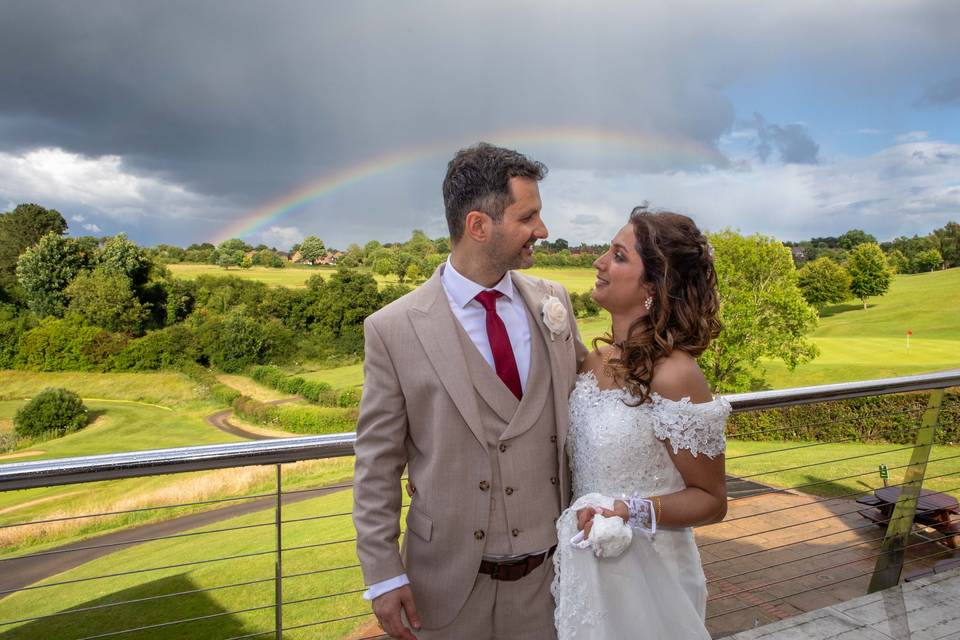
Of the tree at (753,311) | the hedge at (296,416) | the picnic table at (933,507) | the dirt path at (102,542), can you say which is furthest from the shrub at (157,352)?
the picnic table at (933,507)

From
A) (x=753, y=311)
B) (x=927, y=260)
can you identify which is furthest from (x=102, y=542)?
(x=927, y=260)

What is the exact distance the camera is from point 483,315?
1.98 metres

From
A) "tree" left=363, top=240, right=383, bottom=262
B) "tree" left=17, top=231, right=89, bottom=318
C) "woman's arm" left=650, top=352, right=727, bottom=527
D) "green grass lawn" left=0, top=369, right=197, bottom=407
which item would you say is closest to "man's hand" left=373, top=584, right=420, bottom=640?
"woman's arm" left=650, top=352, right=727, bottom=527

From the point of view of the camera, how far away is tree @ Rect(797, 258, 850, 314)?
6906 centimetres

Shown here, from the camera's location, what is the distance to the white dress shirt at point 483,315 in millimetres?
1945

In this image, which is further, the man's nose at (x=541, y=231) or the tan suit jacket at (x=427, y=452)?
the man's nose at (x=541, y=231)

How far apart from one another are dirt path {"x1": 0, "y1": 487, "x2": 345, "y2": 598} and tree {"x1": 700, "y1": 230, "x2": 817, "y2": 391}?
25.7 m

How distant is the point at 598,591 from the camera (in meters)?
1.82

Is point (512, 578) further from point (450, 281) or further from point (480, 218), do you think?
point (480, 218)

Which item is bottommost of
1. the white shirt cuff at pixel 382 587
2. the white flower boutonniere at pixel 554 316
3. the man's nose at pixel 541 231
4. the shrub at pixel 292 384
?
the shrub at pixel 292 384

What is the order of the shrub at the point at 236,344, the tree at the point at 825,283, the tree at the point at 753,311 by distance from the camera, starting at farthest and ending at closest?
the tree at the point at 825,283
the shrub at the point at 236,344
the tree at the point at 753,311

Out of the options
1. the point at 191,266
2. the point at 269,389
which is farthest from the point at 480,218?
the point at 191,266

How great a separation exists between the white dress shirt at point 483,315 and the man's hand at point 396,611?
0.69 m

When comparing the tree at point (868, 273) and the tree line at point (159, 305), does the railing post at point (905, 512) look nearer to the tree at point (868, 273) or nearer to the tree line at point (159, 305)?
the tree line at point (159, 305)
